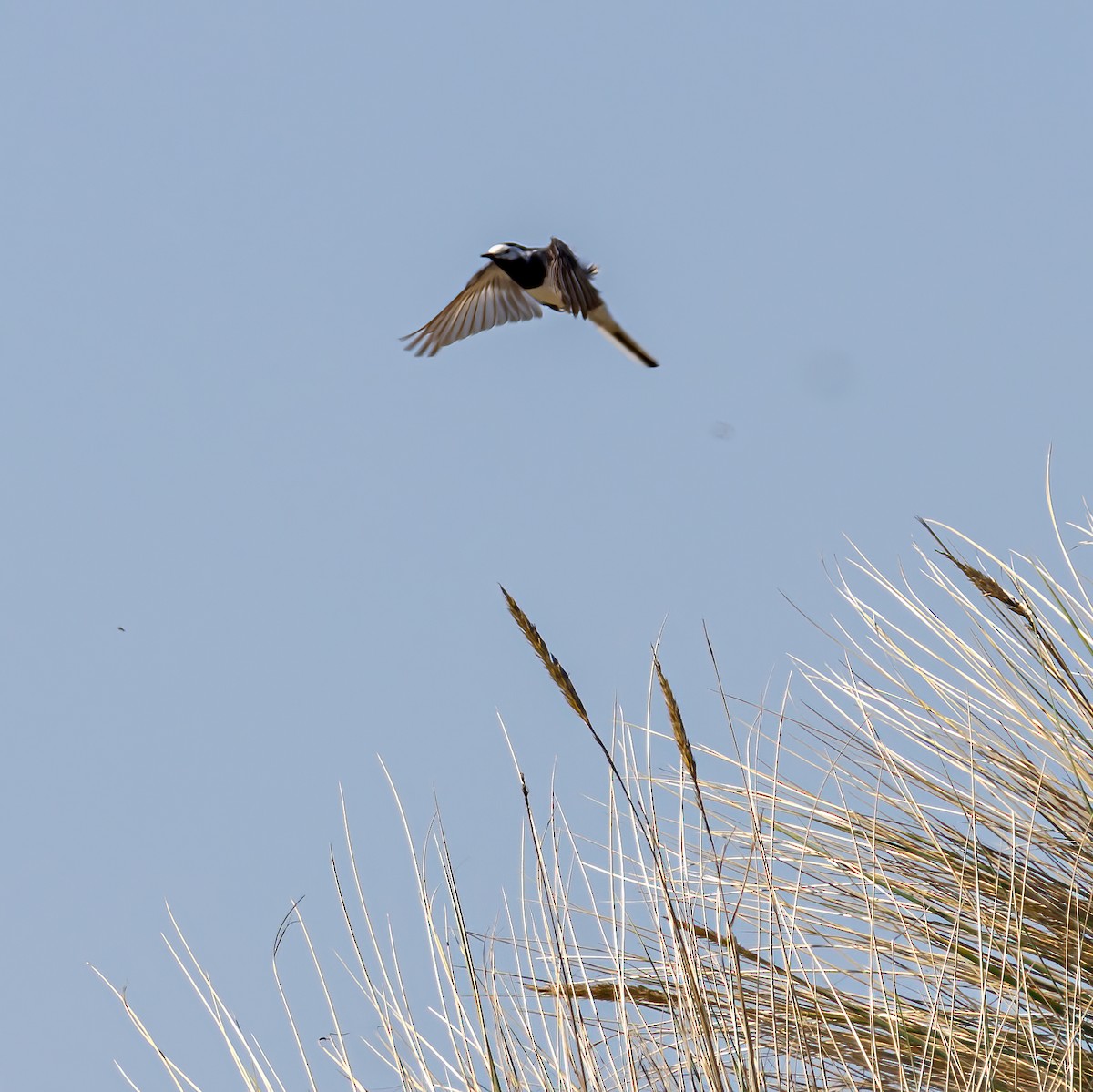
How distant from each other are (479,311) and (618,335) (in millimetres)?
861

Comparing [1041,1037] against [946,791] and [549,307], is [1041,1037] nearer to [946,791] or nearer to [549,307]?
[946,791]

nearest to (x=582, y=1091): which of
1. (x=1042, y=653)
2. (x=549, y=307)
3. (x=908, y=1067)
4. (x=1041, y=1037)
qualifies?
(x=908, y=1067)

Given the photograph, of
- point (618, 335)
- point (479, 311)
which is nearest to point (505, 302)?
point (479, 311)

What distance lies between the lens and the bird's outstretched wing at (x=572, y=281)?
Answer: 3.27 meters

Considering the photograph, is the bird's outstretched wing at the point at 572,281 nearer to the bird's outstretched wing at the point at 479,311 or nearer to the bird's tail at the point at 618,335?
the bird's tail at the point at 618,335

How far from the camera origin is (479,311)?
5.00 metres

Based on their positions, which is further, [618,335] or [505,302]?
[505,302]

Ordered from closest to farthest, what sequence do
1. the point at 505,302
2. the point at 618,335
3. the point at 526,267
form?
1. the point at 618,335
2. the point at 526,267
3. the point at 505,302

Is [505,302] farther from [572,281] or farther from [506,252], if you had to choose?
[572,281]

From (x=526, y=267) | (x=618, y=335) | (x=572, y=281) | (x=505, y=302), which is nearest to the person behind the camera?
(x=572, y=281)

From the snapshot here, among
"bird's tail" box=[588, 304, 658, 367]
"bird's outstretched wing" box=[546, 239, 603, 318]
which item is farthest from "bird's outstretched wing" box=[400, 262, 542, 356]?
"bird's outstretched wing" box=[546, 239, 603, 318]

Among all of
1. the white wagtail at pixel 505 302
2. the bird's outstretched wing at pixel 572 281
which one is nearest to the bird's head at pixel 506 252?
the white wagtail at pixel 505 302

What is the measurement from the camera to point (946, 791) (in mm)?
2393

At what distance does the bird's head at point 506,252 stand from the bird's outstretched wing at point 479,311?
0.13 metres
